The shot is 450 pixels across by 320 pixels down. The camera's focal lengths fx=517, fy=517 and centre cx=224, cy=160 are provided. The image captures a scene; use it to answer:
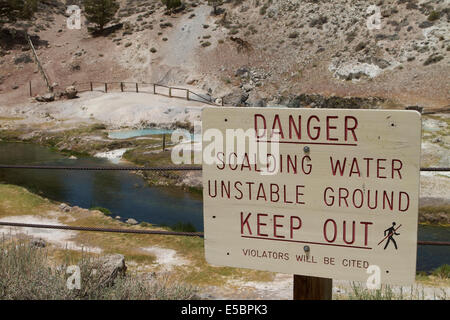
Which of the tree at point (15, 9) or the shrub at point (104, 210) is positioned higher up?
the tree at point (15, 9)

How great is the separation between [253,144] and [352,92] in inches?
1318

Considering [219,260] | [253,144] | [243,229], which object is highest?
[253,144]

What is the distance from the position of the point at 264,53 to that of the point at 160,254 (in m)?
36.6

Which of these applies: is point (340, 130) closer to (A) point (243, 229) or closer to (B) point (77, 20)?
(A) point (243, 229)

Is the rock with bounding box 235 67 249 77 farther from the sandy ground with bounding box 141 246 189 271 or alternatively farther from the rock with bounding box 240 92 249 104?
the sandy ground with bounding box 141 246 189 271

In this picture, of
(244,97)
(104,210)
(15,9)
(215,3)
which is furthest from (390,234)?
(15,9)

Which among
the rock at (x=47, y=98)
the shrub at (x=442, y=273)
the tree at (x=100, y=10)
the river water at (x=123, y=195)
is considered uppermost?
the tree at (x=100, y=10)

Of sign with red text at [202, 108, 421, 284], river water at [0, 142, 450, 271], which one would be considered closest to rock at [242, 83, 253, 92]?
river water at [0, 142, 450, 271]

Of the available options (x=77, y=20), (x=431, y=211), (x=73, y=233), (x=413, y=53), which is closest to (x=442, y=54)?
(x=413, y=53)

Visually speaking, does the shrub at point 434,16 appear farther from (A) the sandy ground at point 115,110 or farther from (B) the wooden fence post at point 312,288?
(B) the wooden fence post at point 312,288

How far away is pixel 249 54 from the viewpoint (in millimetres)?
44094

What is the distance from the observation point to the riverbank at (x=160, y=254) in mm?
6160

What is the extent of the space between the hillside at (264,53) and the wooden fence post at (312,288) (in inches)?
1184

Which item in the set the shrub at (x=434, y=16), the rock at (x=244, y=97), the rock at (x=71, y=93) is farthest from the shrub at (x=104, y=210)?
the shrub at (x=434, y=16)
